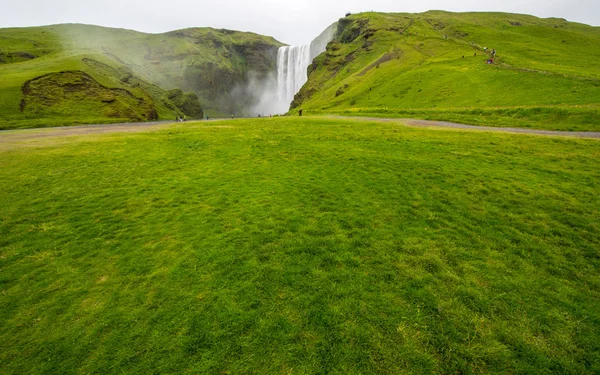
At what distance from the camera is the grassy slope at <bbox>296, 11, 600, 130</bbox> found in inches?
1391

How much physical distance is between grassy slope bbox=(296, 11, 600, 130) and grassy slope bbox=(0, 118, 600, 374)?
23.1 metres

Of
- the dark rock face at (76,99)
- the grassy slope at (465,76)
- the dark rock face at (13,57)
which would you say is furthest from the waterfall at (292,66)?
the dark rock face at (13,57)

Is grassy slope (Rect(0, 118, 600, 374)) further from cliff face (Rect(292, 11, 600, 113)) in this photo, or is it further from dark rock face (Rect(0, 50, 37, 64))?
dark rock face (Rect(0, 50, 37, 64))

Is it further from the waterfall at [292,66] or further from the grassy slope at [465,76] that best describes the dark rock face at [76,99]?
the waterfall at [292,66]

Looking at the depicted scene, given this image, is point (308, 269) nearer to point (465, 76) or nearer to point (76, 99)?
point (465, 76)

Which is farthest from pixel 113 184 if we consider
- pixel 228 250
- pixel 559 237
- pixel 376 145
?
pixel 559 237

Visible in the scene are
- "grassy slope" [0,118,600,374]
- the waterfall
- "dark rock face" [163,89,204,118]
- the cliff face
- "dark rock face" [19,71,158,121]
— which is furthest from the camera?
the waterfall

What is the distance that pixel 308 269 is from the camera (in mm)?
9219

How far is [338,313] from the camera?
750cm

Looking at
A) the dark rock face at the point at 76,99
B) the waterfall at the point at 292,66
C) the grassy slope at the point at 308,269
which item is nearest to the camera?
the grassy slope at the point at 308,269

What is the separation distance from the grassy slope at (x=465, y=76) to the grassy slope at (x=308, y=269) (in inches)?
911

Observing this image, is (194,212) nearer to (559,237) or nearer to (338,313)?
(338,313)

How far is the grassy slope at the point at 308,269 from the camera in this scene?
259 inches

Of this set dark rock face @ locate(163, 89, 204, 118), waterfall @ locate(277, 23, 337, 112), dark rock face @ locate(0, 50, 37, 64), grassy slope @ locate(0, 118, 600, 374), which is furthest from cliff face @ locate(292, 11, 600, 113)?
dark rock face @ locate(0, 50, 37, 64)
